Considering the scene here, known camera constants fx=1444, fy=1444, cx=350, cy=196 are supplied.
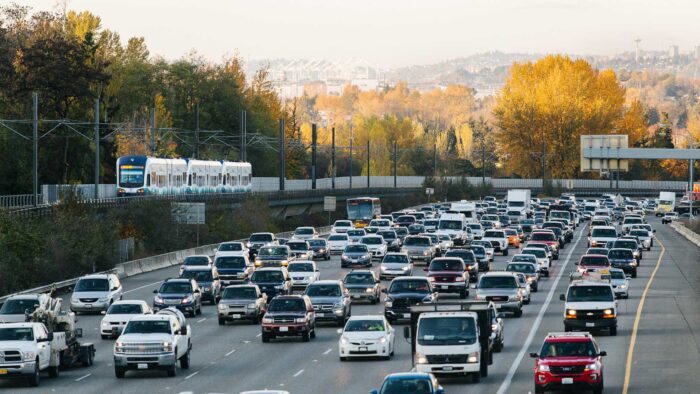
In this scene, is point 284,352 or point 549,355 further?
point 284,352

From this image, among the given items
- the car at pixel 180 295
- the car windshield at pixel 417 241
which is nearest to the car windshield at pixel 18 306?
the car at pixel 180 295

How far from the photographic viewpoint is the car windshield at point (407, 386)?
24.7 m

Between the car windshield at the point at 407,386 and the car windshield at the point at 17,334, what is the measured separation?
12.1 meters

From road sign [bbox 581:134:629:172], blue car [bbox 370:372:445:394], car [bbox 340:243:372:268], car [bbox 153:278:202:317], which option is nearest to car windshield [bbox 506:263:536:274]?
road sign [bbox 581:134:629:172]

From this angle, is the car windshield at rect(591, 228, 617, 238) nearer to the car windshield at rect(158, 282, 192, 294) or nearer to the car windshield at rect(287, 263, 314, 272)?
the car windshield at rect(287, 263, 314, 272)

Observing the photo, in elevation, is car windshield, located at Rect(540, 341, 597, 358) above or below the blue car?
below

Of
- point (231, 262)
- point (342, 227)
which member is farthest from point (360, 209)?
point (231, 262)

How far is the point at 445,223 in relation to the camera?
87.3m

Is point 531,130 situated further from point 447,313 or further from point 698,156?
point 447,313

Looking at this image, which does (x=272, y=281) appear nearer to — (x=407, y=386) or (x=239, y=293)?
(x=239, y=293)

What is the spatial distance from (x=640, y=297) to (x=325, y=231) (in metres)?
54.9

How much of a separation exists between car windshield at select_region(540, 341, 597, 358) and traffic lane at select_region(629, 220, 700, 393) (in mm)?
1661

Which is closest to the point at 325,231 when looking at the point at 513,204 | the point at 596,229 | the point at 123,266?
the point at 513,204

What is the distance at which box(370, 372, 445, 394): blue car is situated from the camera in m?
24.7
